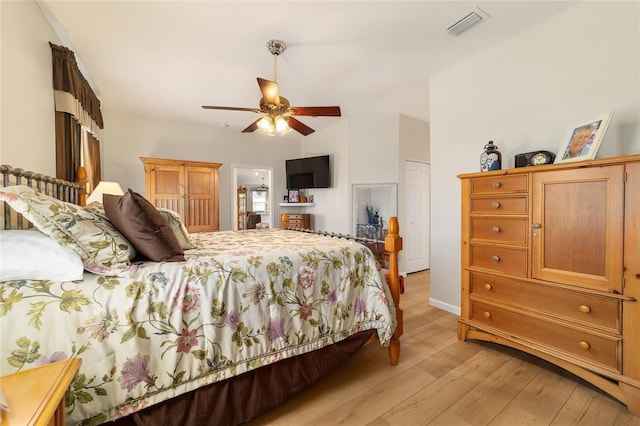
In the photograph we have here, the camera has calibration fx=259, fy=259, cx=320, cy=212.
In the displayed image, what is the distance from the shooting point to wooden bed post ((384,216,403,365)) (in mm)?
1817

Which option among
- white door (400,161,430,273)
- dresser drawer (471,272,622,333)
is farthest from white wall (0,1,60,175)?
white door (400,161,430,273)

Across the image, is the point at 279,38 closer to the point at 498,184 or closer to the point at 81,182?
the point at 498,184

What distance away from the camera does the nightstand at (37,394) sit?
1.86 feet

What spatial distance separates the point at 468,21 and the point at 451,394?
272 centimetres

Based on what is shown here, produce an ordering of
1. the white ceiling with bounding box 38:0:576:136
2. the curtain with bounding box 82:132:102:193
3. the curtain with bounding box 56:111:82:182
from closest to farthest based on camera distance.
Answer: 1. the white ceiling with bounding box 38:0:576:136
2. the curtain with bounding box 56:111:82:182
3. the curtain with bounding box 82:132:102:193

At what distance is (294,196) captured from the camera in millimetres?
5555

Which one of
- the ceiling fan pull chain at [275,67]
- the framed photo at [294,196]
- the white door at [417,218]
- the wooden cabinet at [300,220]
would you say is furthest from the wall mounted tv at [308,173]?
the ceiling fan pull chain at [275,67]

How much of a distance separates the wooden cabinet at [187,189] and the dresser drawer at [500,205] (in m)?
3.85

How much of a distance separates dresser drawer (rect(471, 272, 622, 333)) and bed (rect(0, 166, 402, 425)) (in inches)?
46.2

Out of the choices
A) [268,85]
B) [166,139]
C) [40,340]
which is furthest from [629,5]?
[166,139]

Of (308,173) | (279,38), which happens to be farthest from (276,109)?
(308,173)

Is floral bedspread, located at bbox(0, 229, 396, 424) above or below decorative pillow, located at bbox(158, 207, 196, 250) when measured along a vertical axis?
below

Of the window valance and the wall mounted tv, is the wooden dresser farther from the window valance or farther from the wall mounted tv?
the window valance

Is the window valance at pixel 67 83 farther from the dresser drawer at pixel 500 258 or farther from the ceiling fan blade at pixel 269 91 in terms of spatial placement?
the dresser drawer at pixel 500 258
